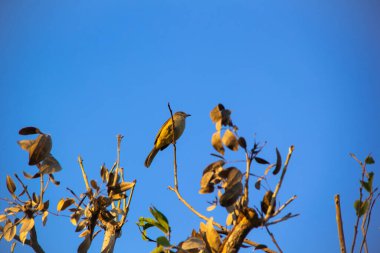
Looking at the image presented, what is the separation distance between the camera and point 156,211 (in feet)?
7.91

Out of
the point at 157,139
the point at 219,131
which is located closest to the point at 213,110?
the point at 219,131

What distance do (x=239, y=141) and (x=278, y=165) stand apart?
215mm

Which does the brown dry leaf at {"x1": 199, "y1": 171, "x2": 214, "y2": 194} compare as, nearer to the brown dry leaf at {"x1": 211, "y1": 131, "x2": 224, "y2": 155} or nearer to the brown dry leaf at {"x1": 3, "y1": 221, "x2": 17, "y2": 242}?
the brown dry leaf at {"x1": 211, "y1": 131, "x2": 224, "y2": 155}

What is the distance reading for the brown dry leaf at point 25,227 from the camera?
234 centimetres

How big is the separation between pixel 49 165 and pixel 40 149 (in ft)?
0.41

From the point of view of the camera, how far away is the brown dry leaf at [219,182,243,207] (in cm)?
188

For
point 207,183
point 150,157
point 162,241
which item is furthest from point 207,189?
point 150,157

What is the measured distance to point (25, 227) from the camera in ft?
7.84

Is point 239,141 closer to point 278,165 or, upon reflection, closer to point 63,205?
point 278,165

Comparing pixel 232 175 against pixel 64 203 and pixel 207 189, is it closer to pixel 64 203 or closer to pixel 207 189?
pixel 207 189

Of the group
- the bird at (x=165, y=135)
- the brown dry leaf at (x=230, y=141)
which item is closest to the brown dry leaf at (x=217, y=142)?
the brown dry leaf at (x=230, y=141)

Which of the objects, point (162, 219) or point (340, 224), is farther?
point (162, 219)

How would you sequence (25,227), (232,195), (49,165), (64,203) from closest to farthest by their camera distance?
(232,195) < (49,165) < (25,227) < (64,203)

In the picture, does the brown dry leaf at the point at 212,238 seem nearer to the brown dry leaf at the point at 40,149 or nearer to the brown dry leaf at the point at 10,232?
the brown dry leaf at the point at 40,149
